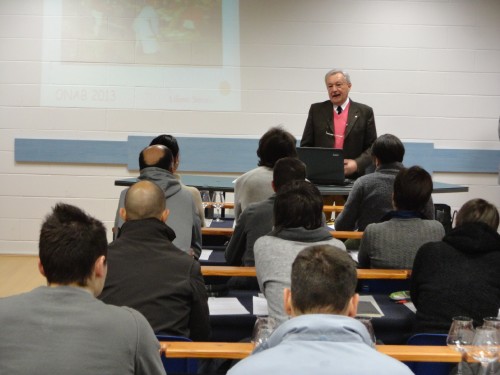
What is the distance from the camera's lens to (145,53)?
734 centimetres

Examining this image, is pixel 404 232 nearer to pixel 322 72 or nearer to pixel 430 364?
pixel 430 364

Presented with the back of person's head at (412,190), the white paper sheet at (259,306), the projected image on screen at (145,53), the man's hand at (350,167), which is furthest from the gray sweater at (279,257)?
the projected image on screen at (145,53)

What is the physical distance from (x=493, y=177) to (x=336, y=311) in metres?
6.09

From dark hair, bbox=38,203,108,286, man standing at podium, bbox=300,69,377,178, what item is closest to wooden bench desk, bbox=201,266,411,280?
dark hair, bbox=38,203,108,286

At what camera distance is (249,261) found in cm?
397

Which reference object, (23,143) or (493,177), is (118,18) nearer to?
(23,143)

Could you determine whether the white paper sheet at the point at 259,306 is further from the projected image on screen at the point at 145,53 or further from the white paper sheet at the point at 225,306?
the projected image on screen at the point at 145,53

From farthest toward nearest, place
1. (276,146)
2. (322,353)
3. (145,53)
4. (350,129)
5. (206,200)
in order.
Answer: (145,53)
(350,129)
(206,200)
(276,146)
(322,353)

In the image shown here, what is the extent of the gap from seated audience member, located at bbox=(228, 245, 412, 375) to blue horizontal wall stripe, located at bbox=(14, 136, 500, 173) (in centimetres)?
558

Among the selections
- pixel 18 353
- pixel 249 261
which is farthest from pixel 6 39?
pixel 18 353

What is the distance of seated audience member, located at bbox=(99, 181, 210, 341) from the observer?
2824mm

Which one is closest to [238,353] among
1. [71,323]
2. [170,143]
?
[71,323]

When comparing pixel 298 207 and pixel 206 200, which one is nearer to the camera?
pixel 298 207

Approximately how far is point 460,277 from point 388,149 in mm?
1671
